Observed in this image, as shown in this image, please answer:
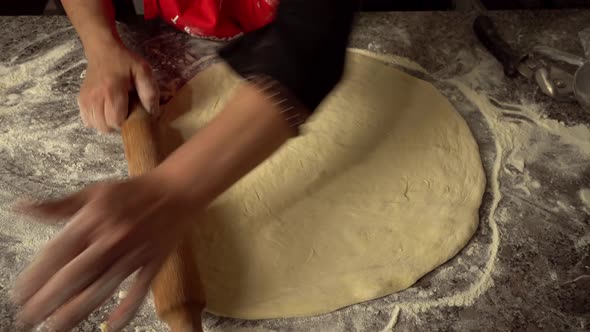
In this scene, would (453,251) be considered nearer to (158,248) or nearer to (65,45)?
(158,248)

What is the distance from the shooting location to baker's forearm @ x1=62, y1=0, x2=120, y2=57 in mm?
1076

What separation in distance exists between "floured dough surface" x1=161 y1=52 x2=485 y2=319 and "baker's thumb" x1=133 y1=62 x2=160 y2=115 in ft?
0.26

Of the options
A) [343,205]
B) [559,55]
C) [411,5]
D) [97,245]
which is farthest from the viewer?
[411,5]

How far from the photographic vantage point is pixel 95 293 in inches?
21.8

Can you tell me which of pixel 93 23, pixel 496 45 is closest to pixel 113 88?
pixel 93 23

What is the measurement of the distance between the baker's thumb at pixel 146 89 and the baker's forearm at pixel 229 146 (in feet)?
1.41

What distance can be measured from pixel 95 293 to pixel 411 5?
132 centimetres

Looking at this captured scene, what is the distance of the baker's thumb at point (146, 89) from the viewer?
997mm

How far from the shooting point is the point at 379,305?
85 cm

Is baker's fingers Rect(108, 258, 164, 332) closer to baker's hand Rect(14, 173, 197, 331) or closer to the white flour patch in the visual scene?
baker's hand Rect(14, 173, 197, 331)

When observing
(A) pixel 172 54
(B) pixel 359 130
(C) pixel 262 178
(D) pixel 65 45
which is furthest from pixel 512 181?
(D) pixel 65 45

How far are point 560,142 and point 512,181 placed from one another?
0.16 metres

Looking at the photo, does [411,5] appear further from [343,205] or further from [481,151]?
[343,205]

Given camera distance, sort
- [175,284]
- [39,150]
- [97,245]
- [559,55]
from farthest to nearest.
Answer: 1. [559,55]
2. [39,150]
3. [175,284]
4. [97,245]
